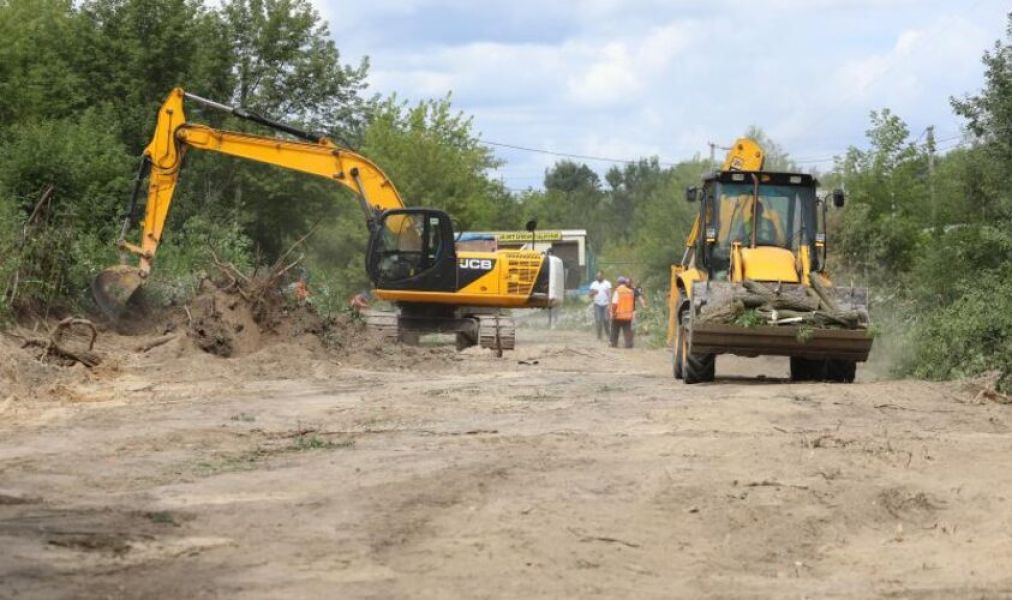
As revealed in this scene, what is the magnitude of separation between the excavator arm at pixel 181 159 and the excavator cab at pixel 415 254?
0.47 m

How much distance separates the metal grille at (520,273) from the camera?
26875mm

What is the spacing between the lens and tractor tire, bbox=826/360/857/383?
63.1 ft

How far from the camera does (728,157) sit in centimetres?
2353

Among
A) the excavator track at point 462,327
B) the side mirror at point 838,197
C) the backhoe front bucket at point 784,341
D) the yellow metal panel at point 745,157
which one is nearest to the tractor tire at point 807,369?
the backhoe front bucket at point 784,341

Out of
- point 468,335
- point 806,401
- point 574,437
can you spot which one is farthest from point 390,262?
point 574,437

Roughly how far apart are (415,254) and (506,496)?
1666 cm

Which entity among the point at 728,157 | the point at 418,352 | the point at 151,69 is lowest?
the point at 418,352

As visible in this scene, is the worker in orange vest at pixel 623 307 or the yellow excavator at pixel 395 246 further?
the worker in orange vest at pixel 623 307

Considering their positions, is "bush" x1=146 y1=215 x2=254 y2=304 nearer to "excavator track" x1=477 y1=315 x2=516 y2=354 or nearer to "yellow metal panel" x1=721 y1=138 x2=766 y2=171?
"excavator track" x1=477 y1=315 x2=516 y2=354

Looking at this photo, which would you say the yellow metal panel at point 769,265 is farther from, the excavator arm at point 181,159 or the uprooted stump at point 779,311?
the excavator arm at point 181,159

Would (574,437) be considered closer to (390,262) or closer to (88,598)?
(88,598)

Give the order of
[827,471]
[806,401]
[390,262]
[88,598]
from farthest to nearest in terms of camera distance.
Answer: [390,262] < [806,401] < [827,471] < [88,598]

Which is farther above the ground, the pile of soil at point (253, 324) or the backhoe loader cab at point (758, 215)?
the backhoe loader cab at point (758, 215)

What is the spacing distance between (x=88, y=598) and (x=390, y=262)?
19.3 metres
